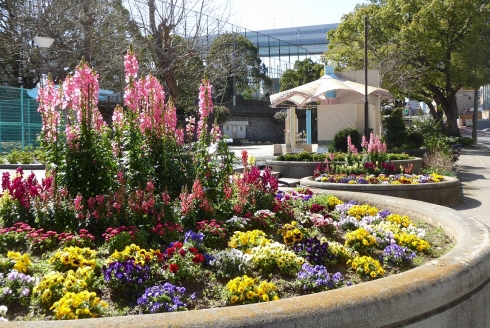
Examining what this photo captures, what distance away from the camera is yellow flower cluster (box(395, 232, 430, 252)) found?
15.3 ft

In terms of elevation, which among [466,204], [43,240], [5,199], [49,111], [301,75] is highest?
[301,75]

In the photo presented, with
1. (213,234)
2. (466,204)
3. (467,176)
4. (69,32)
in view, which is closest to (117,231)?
(213,234)

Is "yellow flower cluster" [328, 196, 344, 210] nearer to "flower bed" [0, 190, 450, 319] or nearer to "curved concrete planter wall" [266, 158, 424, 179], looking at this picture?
"flower bed" [0, 190, 450, 319]

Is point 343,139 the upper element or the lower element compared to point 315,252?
upper

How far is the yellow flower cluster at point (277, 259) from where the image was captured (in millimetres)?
4055

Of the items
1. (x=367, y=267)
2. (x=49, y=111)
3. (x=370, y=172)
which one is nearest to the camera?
(x=367, y=267)

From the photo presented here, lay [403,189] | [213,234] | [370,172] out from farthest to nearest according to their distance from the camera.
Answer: [370,172] < [403,189] < [213,234]

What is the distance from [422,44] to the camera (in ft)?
107

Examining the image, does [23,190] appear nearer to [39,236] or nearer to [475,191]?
[39,236]

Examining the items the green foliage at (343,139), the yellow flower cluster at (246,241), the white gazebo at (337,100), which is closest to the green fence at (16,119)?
the white gazebo at (337,100)

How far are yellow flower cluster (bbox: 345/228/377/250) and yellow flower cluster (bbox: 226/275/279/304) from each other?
1.42 m

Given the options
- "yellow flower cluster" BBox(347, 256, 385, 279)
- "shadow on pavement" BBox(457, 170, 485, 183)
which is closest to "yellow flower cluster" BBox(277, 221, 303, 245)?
"yellow flower cluster" BBox(347, 256, 385, 279)

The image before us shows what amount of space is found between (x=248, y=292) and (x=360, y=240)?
1698 mm

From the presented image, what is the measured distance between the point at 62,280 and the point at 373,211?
3837 mm
